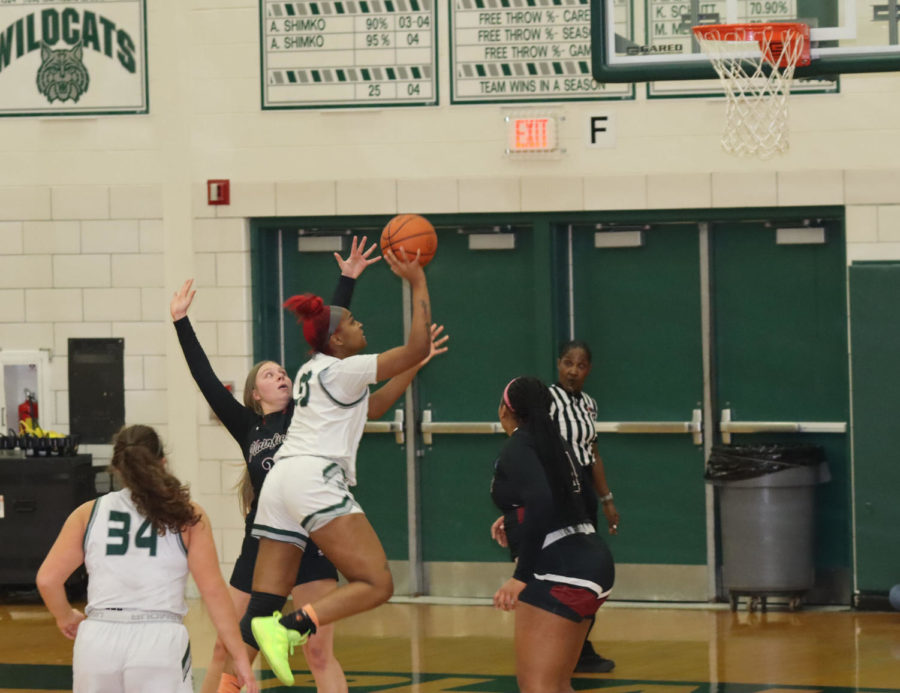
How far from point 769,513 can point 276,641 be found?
493 cm

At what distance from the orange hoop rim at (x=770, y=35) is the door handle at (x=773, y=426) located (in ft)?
11.3

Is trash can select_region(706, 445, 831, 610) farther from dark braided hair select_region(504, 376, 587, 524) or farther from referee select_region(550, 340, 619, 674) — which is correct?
dark braided hair select_region(504, 376, 587, 524)

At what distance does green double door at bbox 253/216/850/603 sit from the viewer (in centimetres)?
1075

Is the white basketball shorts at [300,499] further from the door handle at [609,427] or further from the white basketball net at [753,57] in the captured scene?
the door handle at [609,427]

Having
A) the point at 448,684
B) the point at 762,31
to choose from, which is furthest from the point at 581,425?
the point at 762,31

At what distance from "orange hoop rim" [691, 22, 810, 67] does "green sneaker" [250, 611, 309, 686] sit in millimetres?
3758

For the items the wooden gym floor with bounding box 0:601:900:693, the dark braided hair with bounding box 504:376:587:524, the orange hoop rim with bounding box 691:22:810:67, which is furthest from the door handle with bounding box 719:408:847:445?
the dark braided hair with bounding box 504:376:587:524

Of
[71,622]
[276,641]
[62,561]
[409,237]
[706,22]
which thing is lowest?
[276,641]

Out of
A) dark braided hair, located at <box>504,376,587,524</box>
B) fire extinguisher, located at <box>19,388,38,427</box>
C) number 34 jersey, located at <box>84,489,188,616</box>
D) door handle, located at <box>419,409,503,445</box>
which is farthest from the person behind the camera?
fire extinguisher, located at <box>19,388,38,427</box>

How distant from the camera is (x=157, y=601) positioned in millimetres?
5250

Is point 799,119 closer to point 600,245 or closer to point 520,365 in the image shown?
point 600,245

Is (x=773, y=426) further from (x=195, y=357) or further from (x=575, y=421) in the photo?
(x=195, y=357)

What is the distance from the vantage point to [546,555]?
6.23 meters

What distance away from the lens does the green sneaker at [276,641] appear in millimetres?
6273
